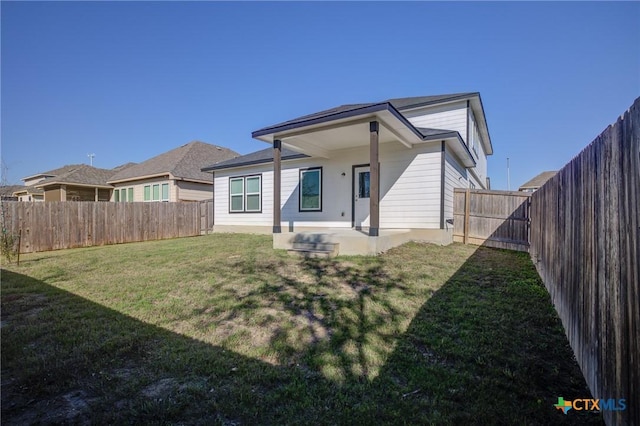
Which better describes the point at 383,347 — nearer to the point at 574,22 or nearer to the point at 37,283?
the point at 37,283

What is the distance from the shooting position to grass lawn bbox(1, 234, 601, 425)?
2.12m

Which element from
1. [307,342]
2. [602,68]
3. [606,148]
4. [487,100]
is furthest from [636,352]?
[487,100]

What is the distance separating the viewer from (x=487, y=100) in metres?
15.9

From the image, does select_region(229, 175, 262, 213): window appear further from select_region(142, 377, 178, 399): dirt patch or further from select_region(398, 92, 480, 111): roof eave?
select_region(142, 377, 178, 399): dirt patch

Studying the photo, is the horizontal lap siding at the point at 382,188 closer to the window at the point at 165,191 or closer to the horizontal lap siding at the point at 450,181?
the horizontal lap siding at the point at 450,181

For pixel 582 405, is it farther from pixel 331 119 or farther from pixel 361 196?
pixel 361 196

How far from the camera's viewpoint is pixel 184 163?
19000 millimetres

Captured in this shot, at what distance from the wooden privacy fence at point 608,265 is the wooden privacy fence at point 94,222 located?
39.1 ft

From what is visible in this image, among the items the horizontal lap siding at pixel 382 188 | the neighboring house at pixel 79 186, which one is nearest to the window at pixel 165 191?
the neighboring house at pixel 79 186

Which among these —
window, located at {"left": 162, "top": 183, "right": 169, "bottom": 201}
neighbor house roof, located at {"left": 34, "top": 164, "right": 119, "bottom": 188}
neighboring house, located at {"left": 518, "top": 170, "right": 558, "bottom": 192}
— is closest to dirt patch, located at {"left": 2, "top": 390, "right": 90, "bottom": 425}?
window, located at {"left": 162, "top": 183, "right": 169, "bottom": 201}

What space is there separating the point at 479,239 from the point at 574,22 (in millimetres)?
6427

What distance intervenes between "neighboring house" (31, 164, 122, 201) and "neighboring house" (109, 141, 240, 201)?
95 cm

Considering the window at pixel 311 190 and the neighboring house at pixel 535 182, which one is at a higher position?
the neighboring house at pixel 535 182

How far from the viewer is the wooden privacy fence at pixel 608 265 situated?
4.89 feet
